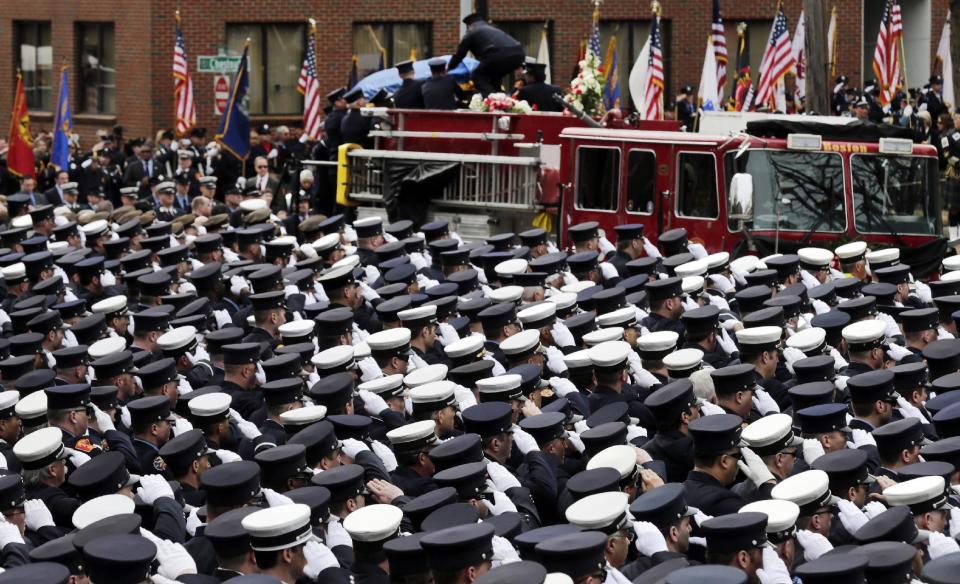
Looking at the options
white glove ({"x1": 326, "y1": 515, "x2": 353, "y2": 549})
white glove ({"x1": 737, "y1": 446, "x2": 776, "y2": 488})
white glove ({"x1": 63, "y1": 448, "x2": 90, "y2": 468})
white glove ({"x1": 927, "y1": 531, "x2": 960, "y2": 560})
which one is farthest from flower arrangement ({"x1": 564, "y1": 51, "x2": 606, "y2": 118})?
white glove ({"x1": 927, "y1": 531, "x2": 960, "y2": 560})

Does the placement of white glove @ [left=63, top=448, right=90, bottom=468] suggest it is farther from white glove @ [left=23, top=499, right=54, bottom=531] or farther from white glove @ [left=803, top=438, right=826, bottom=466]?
white glove @ [left=803, top=438, right=826, bottom=466]

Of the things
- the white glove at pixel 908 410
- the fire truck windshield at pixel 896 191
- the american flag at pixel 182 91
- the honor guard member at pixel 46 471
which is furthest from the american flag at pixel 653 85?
the honor guard member at pixel 46 471

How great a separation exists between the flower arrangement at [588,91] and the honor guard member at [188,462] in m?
7.99

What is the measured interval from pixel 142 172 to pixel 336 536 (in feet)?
51.0

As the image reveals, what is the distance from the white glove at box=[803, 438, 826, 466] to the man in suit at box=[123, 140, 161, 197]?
49.4ft

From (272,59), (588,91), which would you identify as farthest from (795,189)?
(272,59)

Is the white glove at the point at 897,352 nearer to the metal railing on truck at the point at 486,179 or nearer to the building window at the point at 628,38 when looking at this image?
the metal railing on truck at the point at 486,179

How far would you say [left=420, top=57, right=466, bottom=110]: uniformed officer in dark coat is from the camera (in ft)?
52.2

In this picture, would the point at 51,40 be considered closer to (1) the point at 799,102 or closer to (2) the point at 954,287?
(1) the point at 799,102

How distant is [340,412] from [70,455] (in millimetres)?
1392

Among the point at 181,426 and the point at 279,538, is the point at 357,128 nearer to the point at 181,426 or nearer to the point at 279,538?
the point at 181,426

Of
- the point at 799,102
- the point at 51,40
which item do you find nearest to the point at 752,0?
the point at 799,102

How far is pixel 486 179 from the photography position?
14.7 m

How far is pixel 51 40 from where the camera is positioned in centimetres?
2914
